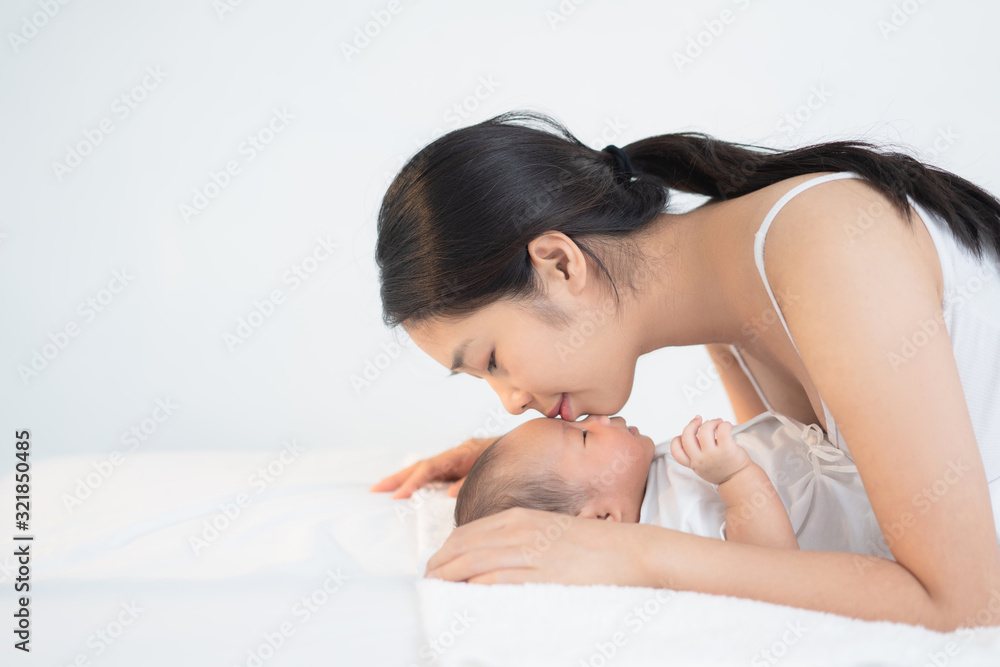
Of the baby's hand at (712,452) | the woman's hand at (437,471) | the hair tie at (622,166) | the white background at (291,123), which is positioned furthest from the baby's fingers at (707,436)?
the white background at (291,123)

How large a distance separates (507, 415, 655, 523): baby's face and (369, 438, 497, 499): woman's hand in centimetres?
29

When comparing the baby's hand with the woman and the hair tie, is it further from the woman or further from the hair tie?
the hair tie

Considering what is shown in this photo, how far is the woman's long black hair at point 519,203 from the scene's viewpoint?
4.42 feet

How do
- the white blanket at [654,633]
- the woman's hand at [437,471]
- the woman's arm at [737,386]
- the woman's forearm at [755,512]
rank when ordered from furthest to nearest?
the woman's arm at [737,386], the woman's hand at [437,471], the woman's forearm at [755,512], the white blanket at [654,633]

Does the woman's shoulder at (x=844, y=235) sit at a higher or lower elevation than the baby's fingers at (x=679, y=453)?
higher

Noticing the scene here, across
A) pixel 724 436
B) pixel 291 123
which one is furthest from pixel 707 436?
pixel 291 123

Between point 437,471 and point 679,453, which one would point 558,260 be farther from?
point 437,471

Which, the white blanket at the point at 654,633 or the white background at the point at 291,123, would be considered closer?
the white blanket at the point at 654,633

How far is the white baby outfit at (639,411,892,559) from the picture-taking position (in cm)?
141

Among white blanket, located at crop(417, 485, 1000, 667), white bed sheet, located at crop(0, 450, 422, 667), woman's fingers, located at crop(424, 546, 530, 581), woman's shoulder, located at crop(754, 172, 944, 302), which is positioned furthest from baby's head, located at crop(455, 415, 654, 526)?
woman's shoulder, located at crop(754, 172, 944, 302)

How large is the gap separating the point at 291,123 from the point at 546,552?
2.22m

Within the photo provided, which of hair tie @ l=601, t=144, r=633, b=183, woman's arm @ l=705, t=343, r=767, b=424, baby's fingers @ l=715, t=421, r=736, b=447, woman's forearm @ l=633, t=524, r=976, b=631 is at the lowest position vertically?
woman's arm @ l=705, t=343, r=767, b=424

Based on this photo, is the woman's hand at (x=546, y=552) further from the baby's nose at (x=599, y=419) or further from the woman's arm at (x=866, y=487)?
the baby's nose at (x=599, y=419)

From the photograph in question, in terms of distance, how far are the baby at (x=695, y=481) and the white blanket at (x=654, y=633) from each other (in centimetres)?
27
